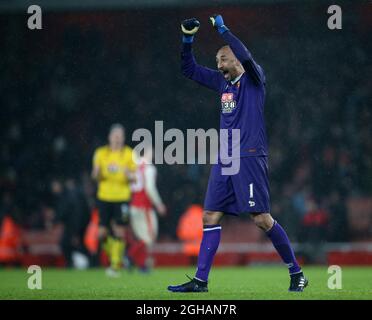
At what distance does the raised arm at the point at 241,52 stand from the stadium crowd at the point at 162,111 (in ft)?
28.7

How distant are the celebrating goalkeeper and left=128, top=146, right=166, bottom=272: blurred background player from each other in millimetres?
5806

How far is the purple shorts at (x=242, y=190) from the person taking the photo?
818 centimetres

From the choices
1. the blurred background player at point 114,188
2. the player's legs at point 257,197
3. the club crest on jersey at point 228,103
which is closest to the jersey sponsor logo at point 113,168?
the blurred background player at point 114,188

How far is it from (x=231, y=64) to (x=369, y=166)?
9619 mm

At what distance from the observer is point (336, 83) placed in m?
17.5

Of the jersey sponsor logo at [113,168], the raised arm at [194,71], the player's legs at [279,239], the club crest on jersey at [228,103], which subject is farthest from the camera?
the jersey sponsor logo at [113,168]

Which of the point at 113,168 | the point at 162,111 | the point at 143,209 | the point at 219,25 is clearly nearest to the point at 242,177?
the point at 219,25

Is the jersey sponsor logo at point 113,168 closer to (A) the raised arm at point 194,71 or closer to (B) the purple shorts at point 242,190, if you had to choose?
(A) the raised arm at point 194,71

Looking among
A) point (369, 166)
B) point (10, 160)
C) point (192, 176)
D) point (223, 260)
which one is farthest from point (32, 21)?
point (369, 166)

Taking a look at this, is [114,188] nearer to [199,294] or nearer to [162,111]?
[162,111]

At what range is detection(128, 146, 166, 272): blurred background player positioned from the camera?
14375 millimetres

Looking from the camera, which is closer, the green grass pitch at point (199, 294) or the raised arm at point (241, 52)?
the raised arm at point (241, 52)

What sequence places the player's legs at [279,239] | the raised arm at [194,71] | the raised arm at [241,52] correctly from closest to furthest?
the raised arm at [241,52]
the player's legs at [279,239]
the raised arm at [194,71]

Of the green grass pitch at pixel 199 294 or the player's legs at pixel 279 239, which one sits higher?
the player's legs at pixel 279 239
